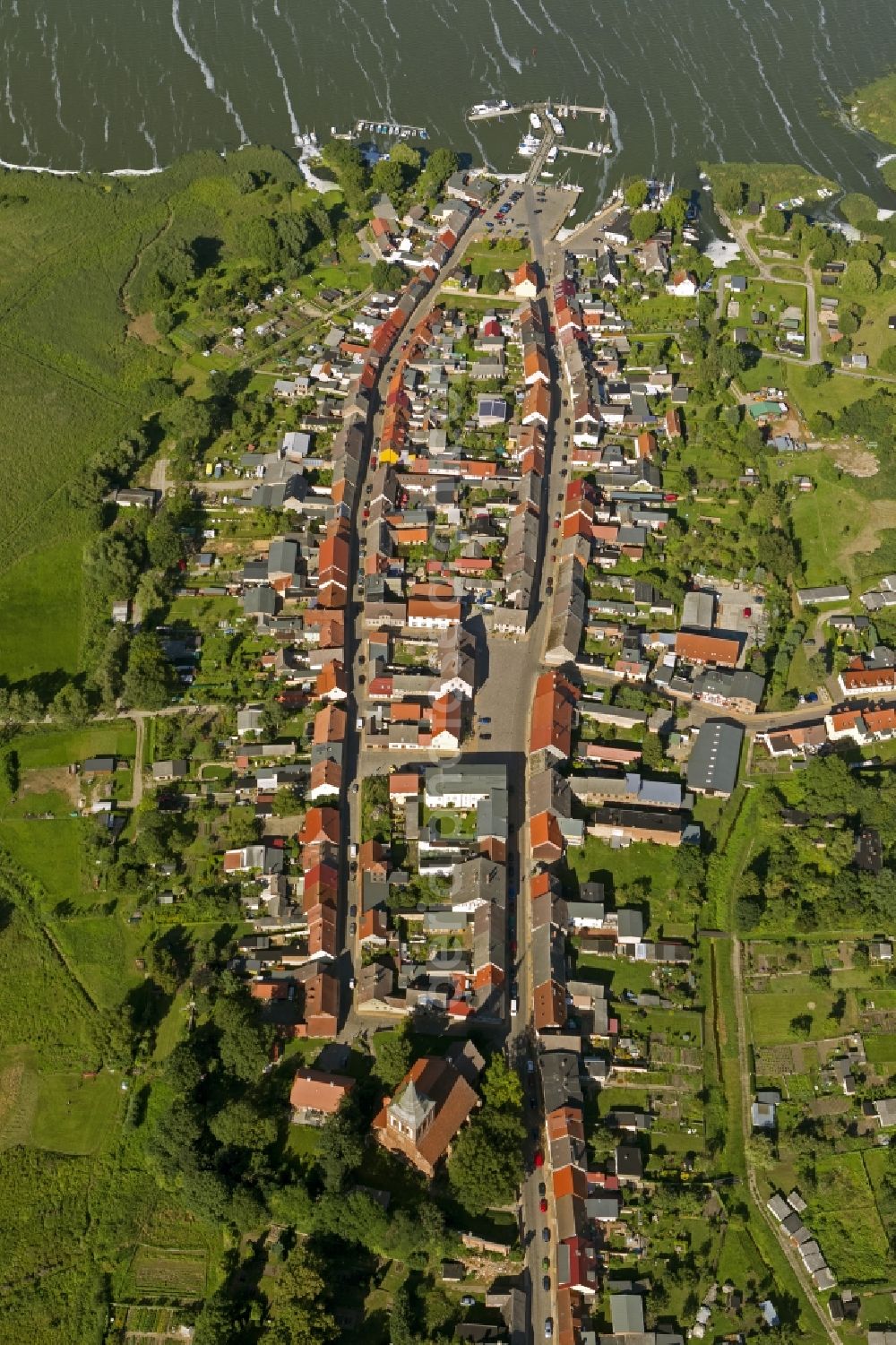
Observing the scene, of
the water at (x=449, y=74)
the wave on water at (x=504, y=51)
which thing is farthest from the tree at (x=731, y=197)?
the wave on water at (x=504, y=51)

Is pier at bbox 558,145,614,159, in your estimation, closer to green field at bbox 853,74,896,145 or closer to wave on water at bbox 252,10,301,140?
wave on water at bbox 252,10,301,140

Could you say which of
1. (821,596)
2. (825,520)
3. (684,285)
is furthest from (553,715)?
(684,285)

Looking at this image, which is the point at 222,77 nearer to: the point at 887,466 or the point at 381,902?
the point at 887,466

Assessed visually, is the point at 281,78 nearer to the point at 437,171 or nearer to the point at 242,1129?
the point at 437,171

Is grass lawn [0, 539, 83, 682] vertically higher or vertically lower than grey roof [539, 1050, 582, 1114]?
higher

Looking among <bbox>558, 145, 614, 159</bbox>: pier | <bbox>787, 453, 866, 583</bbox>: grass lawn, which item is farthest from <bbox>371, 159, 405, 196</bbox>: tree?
<bbox>787, 453, 866, 583</bbox>: grass lawn
